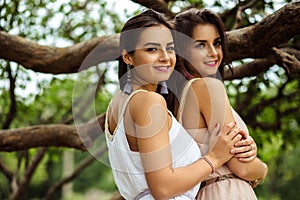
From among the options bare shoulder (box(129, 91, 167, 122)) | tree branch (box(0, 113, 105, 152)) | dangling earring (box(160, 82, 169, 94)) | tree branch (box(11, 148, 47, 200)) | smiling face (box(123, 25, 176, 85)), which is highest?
smiling face (box(123, 25, 176, 85))

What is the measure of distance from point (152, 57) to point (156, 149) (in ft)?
1.22

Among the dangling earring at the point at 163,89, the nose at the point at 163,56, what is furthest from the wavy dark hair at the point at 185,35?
the nose at the point at 163,56

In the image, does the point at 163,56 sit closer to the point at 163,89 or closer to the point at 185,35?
the point at 163,89

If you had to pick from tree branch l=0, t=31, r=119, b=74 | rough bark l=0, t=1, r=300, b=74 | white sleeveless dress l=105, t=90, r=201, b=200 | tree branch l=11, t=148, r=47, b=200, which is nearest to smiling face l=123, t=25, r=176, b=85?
white sleeveless dress l=105, t=90, r=201, b=200

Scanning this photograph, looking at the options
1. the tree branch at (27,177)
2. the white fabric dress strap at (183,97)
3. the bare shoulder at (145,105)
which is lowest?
the tree branch at (27,177)

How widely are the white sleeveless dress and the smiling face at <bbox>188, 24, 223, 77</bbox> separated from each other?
1.13ft

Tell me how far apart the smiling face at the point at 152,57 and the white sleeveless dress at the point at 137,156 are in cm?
12

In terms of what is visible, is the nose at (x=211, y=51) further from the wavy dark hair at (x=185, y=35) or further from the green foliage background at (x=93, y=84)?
the green foliage background at (x=93, y=84)

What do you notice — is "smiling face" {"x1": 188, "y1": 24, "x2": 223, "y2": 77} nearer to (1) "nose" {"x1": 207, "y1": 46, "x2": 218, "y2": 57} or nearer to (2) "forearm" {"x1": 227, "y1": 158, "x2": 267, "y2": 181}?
(1) "nose" {"x1": 207, "y1": 46, "x2": 218, "y2": 57}

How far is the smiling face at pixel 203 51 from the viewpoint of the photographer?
8.33 feet

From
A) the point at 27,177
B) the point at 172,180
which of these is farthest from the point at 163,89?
the point at 27,177

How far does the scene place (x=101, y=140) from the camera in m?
5.45

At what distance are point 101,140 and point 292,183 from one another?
17654 millimetres

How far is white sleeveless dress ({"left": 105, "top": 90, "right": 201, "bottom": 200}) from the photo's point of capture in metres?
2.26
